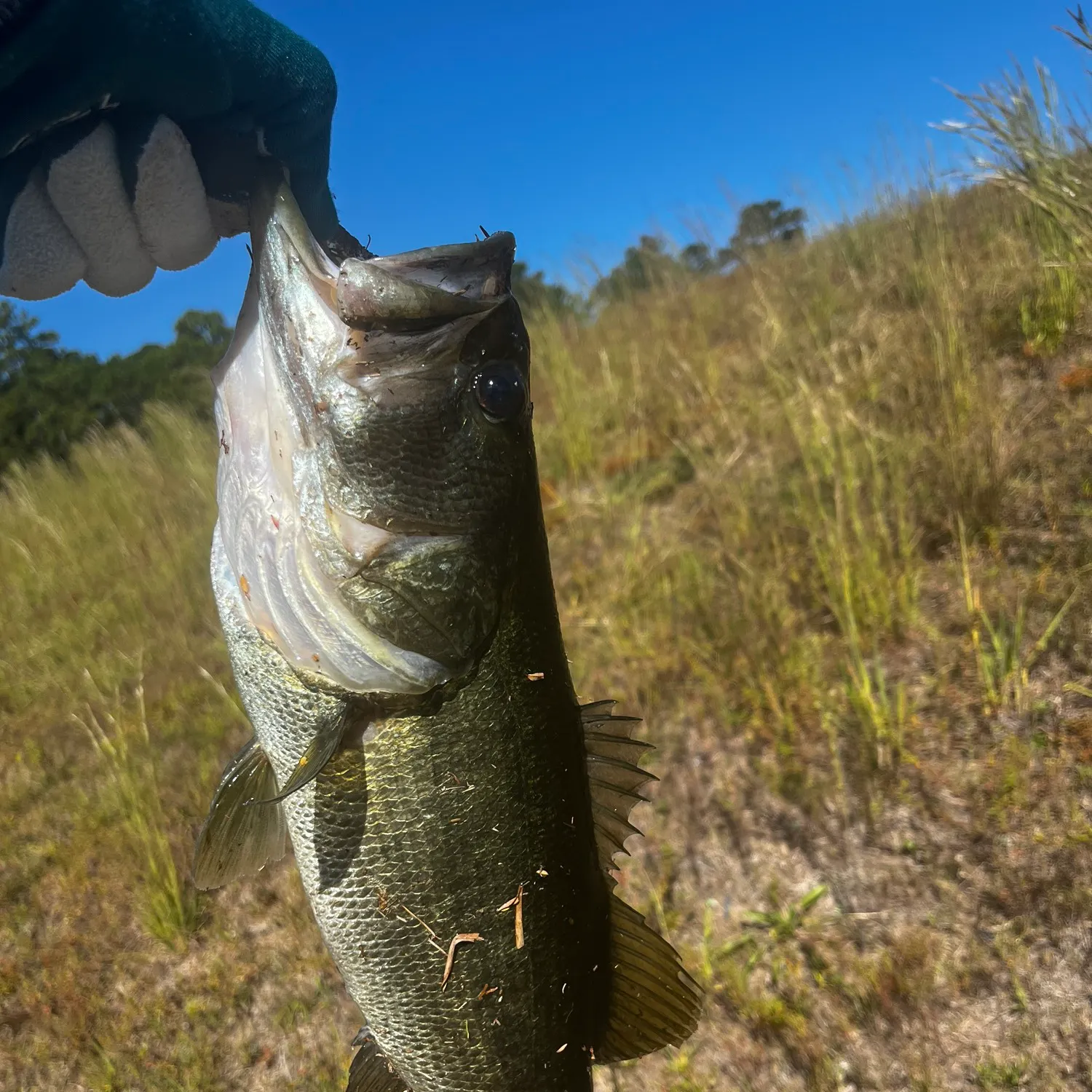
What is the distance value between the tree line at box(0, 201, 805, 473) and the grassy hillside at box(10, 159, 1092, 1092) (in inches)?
78.6

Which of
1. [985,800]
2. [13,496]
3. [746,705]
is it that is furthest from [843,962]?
[13,496]

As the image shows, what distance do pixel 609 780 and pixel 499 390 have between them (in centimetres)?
82

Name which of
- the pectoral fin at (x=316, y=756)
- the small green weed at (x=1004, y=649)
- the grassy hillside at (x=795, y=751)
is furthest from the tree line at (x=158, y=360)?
the pectoral fin at (x=316, y=756)

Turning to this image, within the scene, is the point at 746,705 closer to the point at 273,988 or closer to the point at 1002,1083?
the point at 1002,1083

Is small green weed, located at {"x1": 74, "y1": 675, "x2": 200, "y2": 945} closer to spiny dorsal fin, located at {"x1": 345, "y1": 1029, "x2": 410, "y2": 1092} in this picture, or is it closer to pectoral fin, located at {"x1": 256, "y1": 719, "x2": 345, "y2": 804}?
spiny dorsal fin, located at {"x1": 345, "y1": 1029, "x2": 410, "y2": 1092}

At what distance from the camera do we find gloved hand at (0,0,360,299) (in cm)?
99

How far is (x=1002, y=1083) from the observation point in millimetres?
1869

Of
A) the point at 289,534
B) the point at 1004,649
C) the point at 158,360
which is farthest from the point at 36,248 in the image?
the point at 158,360

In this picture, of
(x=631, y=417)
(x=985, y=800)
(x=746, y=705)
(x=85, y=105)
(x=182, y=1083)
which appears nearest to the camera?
(x=85, y=105)

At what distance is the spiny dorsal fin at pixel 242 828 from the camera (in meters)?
1.30

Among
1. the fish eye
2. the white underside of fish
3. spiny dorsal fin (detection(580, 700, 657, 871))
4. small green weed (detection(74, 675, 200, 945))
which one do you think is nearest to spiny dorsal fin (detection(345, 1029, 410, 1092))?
spiny dorsal fin (detection(580, 700, 657, 871))

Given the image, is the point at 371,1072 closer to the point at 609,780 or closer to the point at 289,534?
the point at 609,780

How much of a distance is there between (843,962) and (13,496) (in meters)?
8.30

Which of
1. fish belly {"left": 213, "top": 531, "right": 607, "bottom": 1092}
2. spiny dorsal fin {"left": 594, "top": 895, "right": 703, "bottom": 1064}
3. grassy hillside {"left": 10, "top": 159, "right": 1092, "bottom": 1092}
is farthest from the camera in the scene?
grassy hillside {"left": 10, "top": 159, "right": 1092, "bottom": 1092}
